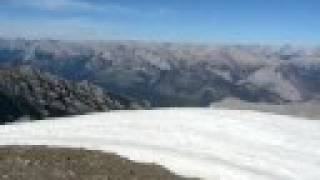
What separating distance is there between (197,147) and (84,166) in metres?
13.8

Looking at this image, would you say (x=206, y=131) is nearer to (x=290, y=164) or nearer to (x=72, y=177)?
(x=290, y=164)

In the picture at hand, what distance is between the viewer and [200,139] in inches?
1817

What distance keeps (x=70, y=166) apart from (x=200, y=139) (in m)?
16.7

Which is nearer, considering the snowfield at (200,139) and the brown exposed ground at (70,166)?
the brown exposed ground at (70,166)

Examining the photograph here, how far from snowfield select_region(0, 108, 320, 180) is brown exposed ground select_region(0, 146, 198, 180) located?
10.5 ft

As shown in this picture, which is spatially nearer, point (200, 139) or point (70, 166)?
point (70, 166)

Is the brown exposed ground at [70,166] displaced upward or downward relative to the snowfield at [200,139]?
upward

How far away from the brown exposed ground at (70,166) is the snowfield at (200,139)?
10.5 ft

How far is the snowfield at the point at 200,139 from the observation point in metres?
37.9

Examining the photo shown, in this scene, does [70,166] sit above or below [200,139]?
above

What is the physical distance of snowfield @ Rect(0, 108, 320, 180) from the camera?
37938 millimetres

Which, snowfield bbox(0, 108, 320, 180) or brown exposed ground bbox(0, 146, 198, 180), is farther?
snowfield bbox(0, 108, 320, 180)

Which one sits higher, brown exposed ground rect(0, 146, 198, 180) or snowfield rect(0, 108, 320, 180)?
brown exposed ground rect(0, 146, 198, 180)

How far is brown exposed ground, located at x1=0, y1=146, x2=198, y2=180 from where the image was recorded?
96.7ft
